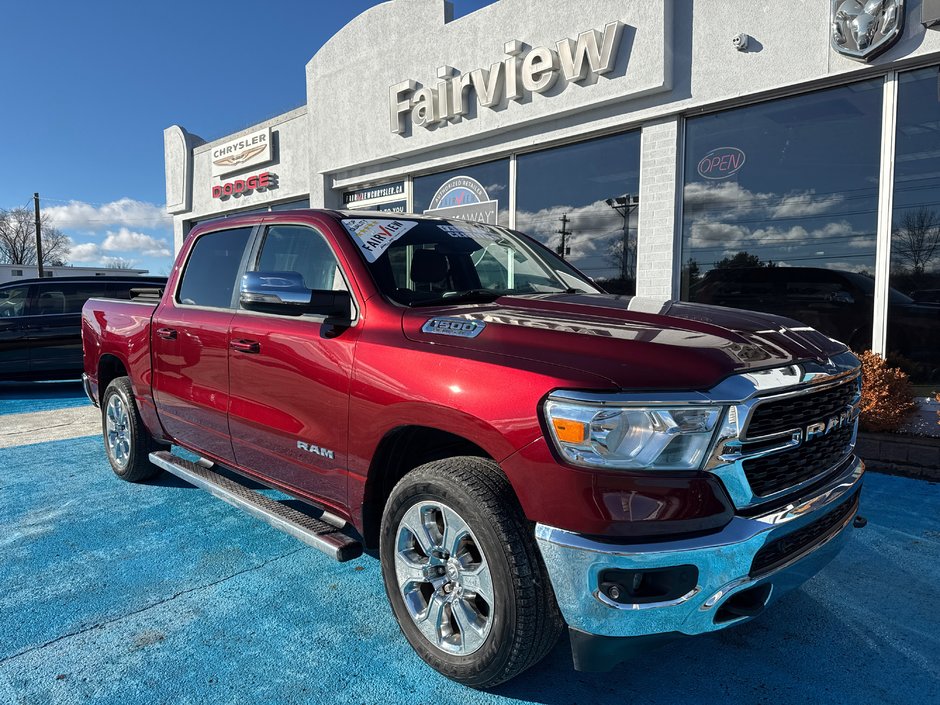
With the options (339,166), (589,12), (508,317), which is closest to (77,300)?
(339,166)

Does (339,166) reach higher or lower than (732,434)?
higher

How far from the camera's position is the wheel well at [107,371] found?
484 cm

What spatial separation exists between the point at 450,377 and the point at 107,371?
3.97m

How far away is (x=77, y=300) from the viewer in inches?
375

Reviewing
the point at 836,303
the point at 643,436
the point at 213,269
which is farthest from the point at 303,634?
the point at 836,303

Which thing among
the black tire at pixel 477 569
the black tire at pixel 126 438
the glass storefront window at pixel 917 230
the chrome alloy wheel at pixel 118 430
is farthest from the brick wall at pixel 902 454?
the chrome alloy wheel at pixel 118 430

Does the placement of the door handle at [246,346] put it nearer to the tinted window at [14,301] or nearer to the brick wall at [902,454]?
the brick wall at [902,454]

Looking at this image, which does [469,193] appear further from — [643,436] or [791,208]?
[643,436]

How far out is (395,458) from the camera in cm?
261

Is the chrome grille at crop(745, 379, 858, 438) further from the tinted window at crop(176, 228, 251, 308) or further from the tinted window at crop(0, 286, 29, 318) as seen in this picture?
the tinted window at crop(0, 286, 29, 318)

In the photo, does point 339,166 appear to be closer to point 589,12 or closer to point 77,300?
point 77,300

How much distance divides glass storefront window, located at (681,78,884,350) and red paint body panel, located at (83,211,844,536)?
415cm

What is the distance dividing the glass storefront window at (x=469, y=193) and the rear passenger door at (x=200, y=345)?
5.36 meters

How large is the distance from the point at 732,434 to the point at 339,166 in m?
10.8
